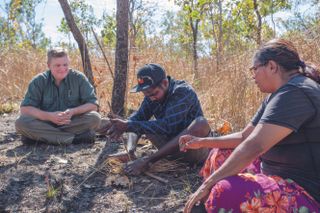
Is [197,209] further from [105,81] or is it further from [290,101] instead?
[105,81]

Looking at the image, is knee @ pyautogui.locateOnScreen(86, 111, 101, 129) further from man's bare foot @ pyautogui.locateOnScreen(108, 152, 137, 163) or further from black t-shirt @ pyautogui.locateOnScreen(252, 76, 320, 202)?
black t-shirt @ pyautogui.locateOnScreen(252, 76, 320, 202)

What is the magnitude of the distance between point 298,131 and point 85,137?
2819 millimetres

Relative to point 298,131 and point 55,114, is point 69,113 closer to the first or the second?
point 55,114

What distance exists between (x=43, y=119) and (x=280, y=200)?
2923 millimetres

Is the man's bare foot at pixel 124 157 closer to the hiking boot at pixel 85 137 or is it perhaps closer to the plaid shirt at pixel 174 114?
the plaid shirt at pixel 174 114

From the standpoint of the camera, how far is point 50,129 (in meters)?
→ 4.68

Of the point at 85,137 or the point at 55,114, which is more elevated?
the point at 55,114

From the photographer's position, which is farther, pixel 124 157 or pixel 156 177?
pixel 124 157

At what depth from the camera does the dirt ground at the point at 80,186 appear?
130 inches

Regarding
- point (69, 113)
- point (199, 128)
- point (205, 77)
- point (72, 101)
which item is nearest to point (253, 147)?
point (199, 128)

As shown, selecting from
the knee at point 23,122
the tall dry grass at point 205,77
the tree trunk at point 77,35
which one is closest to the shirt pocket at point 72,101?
the knee at point 23,122

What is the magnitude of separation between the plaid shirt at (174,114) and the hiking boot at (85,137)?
3.94 feet

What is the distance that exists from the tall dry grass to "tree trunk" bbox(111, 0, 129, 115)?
45 cm

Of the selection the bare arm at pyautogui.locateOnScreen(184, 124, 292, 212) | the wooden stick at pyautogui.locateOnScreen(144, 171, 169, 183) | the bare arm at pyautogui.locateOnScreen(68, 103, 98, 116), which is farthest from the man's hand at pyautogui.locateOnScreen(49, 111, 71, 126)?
the bare arm at pyautogui.locateOnScreen(184, 124, 292, 212)
